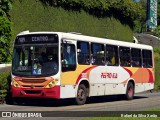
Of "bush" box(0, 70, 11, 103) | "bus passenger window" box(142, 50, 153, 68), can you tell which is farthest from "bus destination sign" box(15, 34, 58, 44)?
"bus passenger window" box(142, 50, 153, 68)

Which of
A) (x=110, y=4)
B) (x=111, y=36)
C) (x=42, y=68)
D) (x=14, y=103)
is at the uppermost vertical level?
(x=110, y=4)

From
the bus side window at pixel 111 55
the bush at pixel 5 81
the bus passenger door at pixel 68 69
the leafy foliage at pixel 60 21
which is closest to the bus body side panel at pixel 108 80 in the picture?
the bus side window at pixel 111 55

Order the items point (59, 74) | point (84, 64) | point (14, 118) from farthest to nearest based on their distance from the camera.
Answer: point (84, 64) → point (59, 74) → point (14, 118)

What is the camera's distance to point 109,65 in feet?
74.6

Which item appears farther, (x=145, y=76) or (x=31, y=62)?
(x=145, y=76)

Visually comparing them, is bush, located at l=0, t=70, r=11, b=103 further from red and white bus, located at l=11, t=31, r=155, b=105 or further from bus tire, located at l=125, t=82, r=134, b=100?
bus tire, located at l=125, t=82, r=134, b=100

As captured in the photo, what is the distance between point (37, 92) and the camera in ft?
63.3

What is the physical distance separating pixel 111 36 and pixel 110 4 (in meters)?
2.99

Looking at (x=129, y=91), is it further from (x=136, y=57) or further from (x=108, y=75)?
(x=108, y=75)

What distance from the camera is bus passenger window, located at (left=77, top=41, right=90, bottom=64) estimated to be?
794 inches

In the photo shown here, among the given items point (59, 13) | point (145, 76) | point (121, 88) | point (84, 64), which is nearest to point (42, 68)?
point (84, 64)

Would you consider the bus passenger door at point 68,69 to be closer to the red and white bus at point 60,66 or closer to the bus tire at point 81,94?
the red and white bus at point 60,66

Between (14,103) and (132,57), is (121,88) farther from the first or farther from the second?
(14,103)

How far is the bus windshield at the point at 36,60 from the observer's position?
19109 mm
